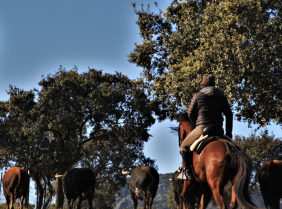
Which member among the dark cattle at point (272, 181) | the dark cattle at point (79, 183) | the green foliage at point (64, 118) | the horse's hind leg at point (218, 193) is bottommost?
the horse's hind leg at point (218, 193)

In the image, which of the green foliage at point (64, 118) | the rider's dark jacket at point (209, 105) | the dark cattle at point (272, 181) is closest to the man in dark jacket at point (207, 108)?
the rider's dark jacket at point (209, 105)

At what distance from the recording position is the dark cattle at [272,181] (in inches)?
539

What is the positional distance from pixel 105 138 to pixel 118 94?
4.36m

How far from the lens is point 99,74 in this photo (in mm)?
31359

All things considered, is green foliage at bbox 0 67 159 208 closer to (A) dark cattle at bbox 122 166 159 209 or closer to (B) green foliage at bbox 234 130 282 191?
(A) dark cattle at bbox 122 166 159 209

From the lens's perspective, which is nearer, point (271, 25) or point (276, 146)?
point (271, 25)

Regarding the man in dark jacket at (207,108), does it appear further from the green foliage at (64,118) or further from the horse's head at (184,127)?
the green foliage at (64,118)

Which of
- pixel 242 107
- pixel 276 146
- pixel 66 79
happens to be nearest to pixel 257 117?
pixel 242 107

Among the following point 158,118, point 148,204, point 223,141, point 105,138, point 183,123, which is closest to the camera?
point 223,141

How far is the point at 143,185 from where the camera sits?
16.9 m

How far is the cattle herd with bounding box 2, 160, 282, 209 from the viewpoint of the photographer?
45.3 feet

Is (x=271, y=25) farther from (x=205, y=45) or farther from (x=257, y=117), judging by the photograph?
(x=257, y=117)

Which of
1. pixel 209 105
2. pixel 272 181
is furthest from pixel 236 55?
pixel 209 105

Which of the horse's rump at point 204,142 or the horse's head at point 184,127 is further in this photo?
the horse's head at point 184,127
